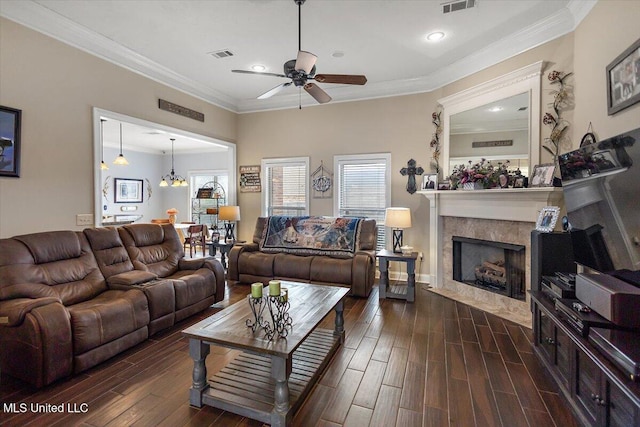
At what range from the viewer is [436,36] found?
12.0 ft

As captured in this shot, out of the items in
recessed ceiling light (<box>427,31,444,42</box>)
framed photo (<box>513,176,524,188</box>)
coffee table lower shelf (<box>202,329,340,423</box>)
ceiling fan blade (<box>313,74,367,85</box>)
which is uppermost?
recessed ceiling light (<box>427,31,444,42</box>)

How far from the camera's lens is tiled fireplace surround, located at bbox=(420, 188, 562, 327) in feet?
11.5

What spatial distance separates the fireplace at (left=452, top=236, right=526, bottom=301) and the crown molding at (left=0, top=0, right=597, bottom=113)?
239 centimetres

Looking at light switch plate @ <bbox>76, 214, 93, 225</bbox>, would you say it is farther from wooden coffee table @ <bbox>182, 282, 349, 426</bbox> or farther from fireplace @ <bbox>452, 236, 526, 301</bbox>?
fireplace @ <bbox>452, 236, 526, 301</bbox>

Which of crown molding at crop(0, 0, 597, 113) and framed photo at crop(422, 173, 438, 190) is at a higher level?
crown molding at crop(0, 0, 597, 113)

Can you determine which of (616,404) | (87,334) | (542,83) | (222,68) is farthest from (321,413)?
(222,68)

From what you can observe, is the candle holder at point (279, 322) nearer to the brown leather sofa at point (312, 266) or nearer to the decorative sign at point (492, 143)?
the brown leather sofa at point (312, 266)

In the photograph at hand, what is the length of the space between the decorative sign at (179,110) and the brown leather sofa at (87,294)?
187 centimetres

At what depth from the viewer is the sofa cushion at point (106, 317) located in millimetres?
2412

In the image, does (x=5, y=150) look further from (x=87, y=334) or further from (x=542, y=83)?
(x=542, y=83)

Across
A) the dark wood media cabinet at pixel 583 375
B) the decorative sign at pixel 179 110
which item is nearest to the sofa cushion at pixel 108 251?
the decorative sign at pixel 179 110

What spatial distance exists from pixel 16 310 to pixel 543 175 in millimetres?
4885

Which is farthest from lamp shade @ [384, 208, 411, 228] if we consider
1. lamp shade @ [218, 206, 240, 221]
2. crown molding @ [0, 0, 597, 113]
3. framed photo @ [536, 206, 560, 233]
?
lamp shade @ [218, 206, 240, 221]

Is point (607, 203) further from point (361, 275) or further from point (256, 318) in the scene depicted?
point (361, 275)
